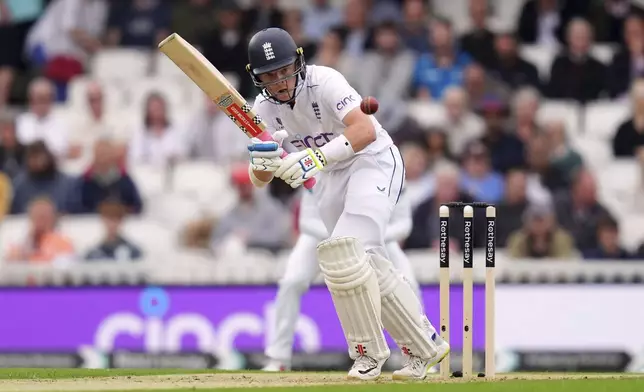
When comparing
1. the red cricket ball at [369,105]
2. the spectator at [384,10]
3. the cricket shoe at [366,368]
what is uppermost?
the spectator at [384,10]

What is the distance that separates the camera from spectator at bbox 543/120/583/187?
1380cm

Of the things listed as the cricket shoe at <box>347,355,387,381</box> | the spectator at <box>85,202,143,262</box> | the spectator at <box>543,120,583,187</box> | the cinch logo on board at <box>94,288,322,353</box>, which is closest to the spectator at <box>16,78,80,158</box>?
the spectator at <box>85,202,143,262</box>

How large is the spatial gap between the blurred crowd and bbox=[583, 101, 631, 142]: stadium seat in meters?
0.12

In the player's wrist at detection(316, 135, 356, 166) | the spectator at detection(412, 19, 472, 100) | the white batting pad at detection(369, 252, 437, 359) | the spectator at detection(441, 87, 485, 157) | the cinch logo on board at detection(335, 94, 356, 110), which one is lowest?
the white batting pad at detection(369, 252, 437, 359)

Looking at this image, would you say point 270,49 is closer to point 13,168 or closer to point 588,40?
point 13,168

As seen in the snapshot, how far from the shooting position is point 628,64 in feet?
49.4

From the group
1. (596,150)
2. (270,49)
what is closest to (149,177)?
(596,150)

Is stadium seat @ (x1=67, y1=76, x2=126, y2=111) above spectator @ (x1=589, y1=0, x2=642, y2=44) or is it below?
below

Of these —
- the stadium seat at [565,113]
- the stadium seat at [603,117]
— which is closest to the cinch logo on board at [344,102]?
the stadium seat at [565,113]

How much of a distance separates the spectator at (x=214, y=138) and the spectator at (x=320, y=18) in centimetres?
162

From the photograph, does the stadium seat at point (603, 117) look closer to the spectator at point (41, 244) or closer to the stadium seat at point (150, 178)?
the stadium seat at point (150, 178)

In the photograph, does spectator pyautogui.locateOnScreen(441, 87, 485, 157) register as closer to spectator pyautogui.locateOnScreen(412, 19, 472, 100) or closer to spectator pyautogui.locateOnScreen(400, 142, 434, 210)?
Answer: spectator pyautogui.locateOnScreen(412, 19, 472, 100)

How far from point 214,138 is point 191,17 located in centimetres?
189

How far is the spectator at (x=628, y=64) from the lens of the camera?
49.2 ft
